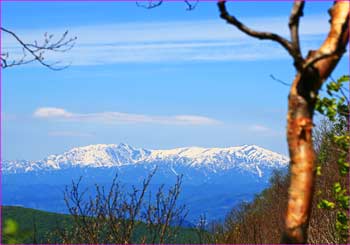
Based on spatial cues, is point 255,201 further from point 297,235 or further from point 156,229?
point 297,235

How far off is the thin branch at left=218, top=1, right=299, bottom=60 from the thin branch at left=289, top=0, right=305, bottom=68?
0.03 m

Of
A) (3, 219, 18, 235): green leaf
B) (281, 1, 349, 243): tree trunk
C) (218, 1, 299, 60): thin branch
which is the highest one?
(218, 1, 299, 60): thin branch

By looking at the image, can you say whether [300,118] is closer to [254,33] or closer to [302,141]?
[302,141]

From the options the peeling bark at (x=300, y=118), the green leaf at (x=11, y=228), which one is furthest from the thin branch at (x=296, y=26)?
the green leaf at (x=11, y=228)

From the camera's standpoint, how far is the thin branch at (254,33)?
6305 mm

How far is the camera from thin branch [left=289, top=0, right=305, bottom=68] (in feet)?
20.6

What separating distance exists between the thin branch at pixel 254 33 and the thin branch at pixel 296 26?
0.03 metres

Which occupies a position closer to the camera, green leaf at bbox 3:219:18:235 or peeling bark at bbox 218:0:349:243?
green leaf at bbox 3:219:18:235

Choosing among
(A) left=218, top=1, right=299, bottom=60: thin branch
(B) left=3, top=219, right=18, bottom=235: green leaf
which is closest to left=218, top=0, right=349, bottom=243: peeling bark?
(A) left=218, top=1, right=299, bottom=60: thin branch

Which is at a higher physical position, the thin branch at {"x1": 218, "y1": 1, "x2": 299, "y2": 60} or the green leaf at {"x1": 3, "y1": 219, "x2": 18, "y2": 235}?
the thin branch at {"x1": 218, "y1": 1, "x2": 299, "y2": 60}

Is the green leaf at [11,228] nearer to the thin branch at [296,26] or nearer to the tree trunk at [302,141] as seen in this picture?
the tree trunk at [302,141]

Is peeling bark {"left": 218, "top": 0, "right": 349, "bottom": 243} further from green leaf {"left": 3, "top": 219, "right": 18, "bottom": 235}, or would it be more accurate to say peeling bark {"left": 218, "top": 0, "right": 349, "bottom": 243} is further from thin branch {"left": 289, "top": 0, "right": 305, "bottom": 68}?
green leaf {"left": 3, "top": 219, "right": 18, "bottom": 235}

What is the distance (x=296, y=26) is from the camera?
634cm

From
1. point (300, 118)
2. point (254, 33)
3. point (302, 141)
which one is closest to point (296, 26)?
point (254, 33)
